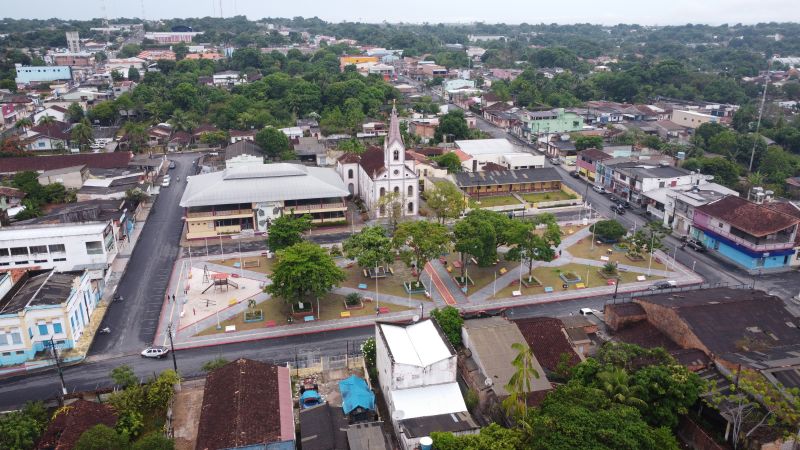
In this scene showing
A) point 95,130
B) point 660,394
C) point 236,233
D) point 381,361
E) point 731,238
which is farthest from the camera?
point 95,130

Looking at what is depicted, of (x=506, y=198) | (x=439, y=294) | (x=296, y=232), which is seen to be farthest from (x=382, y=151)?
(x=439, y=294)

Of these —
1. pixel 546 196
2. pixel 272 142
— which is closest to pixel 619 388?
pixel 546 196

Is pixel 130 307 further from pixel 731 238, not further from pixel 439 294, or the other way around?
pixel 731 238

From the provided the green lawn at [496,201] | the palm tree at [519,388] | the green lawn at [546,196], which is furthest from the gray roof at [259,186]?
the palm tree at [519,388]

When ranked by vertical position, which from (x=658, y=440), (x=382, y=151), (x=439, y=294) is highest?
(x=382, y=151)

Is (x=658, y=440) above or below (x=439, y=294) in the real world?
above

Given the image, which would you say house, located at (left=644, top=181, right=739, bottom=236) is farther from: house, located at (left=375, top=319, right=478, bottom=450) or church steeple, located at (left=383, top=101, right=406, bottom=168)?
house, located at (left=375, top=319, right=478, bottom=450)

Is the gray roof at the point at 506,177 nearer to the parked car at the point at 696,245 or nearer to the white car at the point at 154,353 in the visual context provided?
the parked car at the point at 696,245
